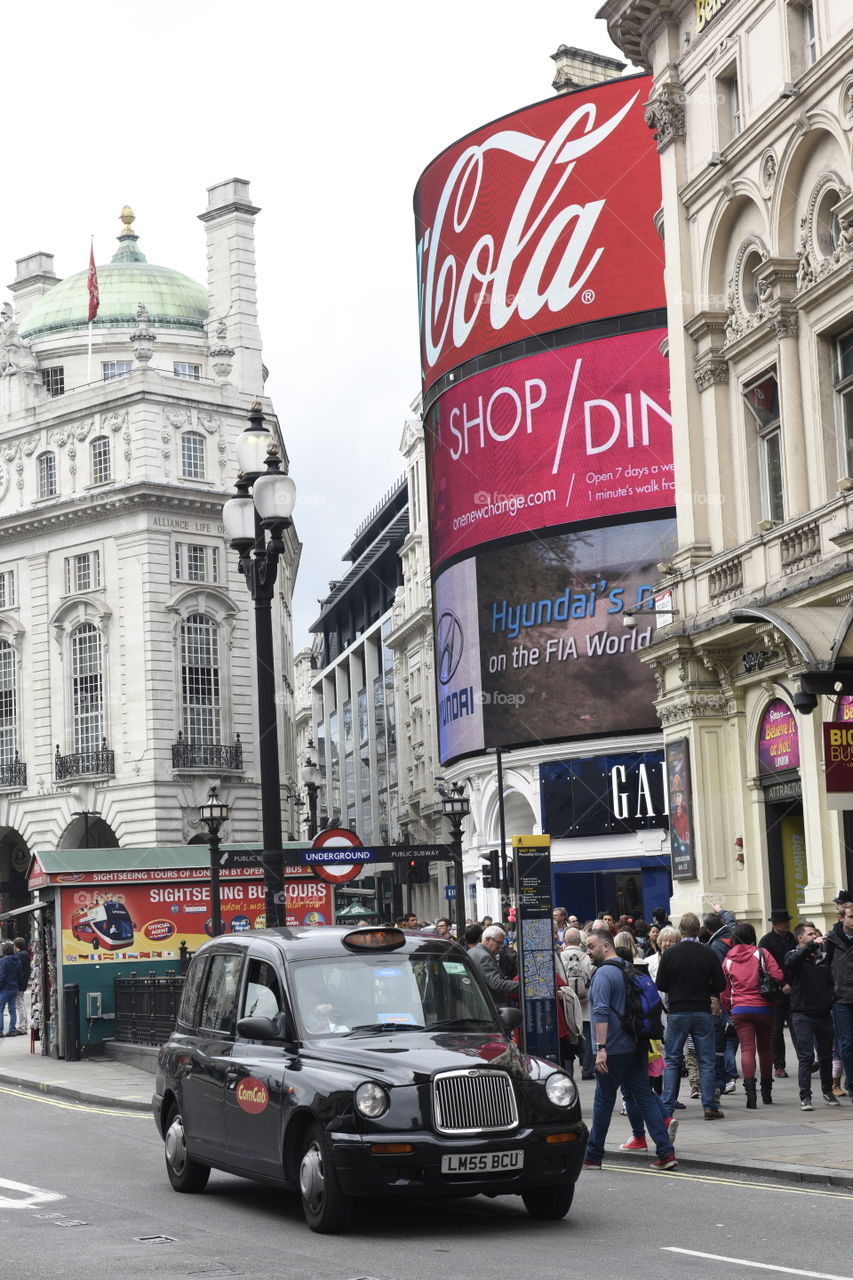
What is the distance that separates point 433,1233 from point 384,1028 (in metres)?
1.42

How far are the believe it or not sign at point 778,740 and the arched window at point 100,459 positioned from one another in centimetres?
4400

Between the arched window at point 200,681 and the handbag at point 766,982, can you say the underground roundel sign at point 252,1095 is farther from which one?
the arched window at point 200,681

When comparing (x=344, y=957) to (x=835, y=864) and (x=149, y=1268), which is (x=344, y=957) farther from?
(x=835, y=864)

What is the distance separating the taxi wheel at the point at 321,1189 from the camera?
36.0 ft

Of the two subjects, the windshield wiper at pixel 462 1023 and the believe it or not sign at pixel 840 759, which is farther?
the believe it or not sign at pixel 840 759

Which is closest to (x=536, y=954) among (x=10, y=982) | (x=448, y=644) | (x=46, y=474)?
(x=10, y=982)

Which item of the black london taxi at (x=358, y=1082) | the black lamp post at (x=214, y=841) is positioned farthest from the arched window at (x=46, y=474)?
the black london taxi at (x=358, y=1082)

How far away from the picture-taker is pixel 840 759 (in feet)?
68.6

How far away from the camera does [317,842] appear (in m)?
23.8

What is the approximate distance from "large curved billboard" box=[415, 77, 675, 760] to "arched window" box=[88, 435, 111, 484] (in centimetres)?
1476

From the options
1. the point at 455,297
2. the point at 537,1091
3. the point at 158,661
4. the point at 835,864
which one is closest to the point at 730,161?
the point at 835,864

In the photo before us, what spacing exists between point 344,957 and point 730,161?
18481mm

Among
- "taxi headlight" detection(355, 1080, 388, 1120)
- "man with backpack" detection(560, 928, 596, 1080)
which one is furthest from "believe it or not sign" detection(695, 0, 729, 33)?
"taxi headlight" detection(355, 1080, 388, 1120)

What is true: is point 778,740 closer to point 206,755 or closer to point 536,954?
point 536,954
